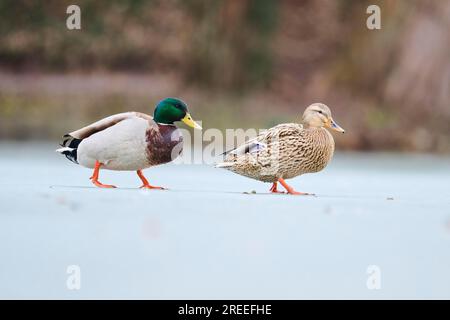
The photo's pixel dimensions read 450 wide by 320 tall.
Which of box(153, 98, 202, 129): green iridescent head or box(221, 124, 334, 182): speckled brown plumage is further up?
box(153, 98, 202, 129): green iridescent head

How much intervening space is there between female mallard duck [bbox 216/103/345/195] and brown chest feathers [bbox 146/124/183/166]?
10.8 inches

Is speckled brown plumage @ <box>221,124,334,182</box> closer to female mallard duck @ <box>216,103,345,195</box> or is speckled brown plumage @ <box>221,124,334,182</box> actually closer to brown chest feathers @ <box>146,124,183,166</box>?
female mallard duck @ <box>216,103,345,195</box>

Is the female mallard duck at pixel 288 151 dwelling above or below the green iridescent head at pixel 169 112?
below

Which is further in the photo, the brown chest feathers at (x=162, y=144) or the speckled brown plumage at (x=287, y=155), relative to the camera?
the speckled brown plumage at (x=287, y=155)

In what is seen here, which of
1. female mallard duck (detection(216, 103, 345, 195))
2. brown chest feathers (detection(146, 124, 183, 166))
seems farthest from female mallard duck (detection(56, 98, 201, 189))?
female mallard duck (detection(216, 103, 345, 195))

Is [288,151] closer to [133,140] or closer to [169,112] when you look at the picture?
[169,112]

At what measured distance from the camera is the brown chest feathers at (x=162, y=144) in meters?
2.84

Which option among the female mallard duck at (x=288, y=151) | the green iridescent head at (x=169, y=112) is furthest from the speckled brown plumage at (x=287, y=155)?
the green iridescent head at (x=169, y=112)

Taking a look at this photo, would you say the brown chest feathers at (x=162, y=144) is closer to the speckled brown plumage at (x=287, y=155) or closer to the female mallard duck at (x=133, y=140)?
the female mallard duck at (x=133, y=140)

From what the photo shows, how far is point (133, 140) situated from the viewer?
2824 mm

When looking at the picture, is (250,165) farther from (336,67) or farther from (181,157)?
(336,67)

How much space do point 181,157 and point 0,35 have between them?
508 centimetres

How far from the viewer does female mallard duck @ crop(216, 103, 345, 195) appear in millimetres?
2971

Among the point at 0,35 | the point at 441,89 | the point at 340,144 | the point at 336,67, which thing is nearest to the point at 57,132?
the point at 0,35
